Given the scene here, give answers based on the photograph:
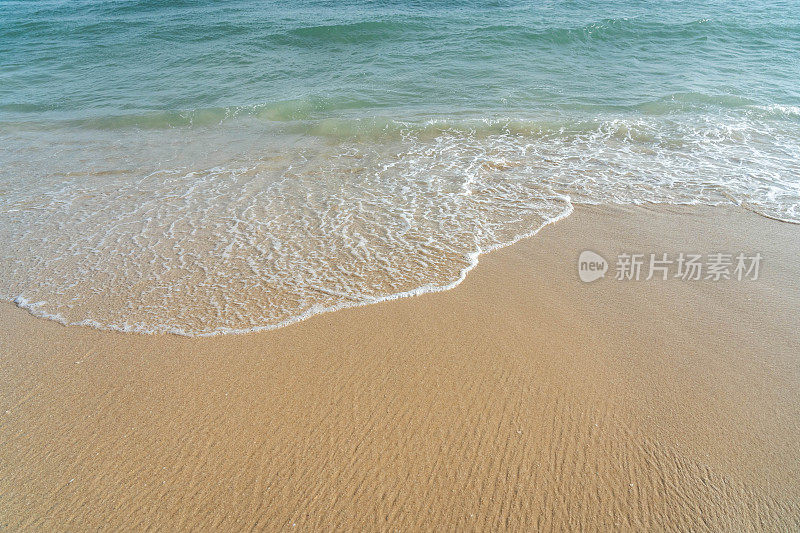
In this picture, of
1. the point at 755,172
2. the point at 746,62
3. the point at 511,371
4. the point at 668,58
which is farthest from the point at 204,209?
the point at 746,62

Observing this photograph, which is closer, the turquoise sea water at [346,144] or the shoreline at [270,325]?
the shoreline at [270,325]

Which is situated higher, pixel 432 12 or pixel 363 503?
pixel 432 12

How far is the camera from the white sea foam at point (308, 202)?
155 inches

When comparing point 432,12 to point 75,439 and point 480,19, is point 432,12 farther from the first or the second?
point 75,439

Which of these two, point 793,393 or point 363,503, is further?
point 793,393

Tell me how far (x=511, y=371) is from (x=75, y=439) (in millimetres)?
2645

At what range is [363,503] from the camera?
→ 2305mm
